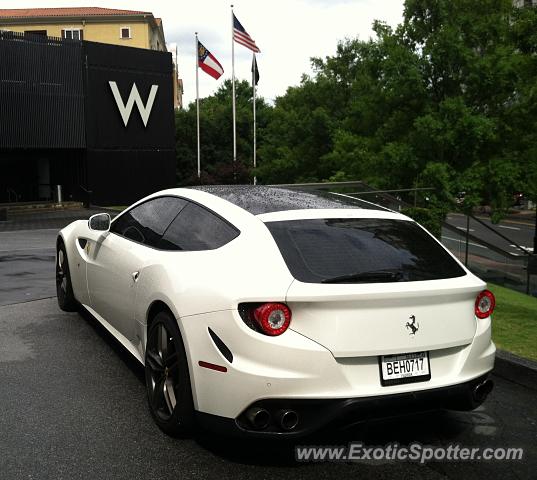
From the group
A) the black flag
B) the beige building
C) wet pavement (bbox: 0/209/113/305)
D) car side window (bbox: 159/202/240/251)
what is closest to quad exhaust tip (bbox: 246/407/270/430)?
car side window (bbox: 159/202/240/251)

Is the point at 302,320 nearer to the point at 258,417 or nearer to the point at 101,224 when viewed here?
the point at 258,417

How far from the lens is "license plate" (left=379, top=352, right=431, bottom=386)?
121 inches

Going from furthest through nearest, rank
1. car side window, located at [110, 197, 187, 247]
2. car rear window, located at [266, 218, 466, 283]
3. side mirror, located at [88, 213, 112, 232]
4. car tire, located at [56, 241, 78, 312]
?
1. car tire, located at [56, 241, 78, 312]
2. side mirror, located at [88, 213, 112, 232]
3. car side window, located at [110, 197, 187, 247]
4. car rear window, located at [266, 218, 466, 283]

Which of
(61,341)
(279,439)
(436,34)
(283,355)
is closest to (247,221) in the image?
(283,355)

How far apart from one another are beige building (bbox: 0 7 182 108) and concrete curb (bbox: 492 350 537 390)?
5592 centimetres

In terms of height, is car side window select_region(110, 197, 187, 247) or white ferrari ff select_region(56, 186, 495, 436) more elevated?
car side window select_region(110, 197, 187, 247)

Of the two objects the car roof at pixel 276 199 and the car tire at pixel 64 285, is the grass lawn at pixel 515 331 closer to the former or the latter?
the car roof at pixel 276 199

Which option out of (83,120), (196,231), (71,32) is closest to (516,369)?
(196,231)

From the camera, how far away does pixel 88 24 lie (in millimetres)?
55938

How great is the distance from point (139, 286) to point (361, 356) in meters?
1.71

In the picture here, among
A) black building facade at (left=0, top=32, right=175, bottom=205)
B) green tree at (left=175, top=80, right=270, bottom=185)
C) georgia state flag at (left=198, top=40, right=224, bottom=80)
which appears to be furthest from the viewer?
green tree at (left=175, top=80, right=270, bottom=185)

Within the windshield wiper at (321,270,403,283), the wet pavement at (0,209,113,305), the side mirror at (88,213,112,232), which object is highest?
the side mirror at (88,213,112,232)

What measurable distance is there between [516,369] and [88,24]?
58651 millimetres

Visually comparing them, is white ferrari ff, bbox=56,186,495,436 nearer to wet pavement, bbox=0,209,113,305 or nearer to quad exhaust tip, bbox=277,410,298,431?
quad exhaust tip, bbox=277,410,298,431
